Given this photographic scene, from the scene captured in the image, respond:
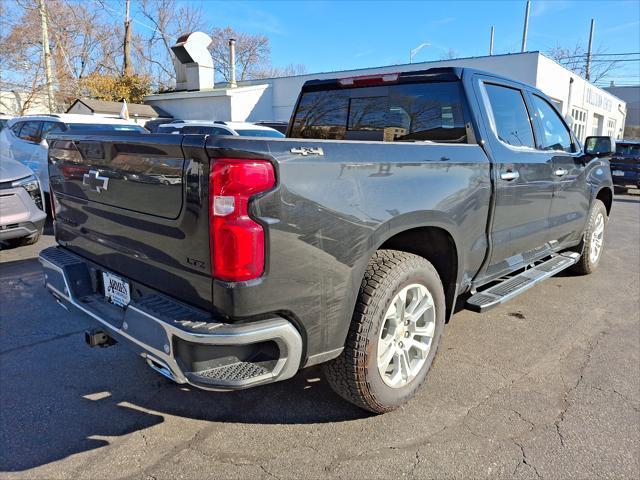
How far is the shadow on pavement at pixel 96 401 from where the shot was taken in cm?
265

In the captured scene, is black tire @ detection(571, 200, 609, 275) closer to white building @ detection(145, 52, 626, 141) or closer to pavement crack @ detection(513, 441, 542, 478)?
pavement crack @ detection(513, 441, 542, 478)

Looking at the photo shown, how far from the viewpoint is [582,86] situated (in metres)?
24.7

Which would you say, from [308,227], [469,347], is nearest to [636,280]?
[469,347]

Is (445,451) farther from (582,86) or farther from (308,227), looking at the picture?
(582,86)

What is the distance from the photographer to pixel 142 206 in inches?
94.7

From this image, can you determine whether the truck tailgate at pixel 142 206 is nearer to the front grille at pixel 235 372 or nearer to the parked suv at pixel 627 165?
the front grille at pixel 235 372

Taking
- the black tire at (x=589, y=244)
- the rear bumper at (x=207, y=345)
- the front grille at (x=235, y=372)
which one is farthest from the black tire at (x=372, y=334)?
the black tire at (x=589, y=244)

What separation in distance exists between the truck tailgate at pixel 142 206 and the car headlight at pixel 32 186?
355 cm

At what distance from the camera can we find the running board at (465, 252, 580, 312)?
11.2 ft

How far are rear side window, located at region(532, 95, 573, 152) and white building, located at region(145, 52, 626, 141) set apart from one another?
1415cm

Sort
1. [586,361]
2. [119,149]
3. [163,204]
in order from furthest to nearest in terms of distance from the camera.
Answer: [586,361] < [119,149] < [163,204]

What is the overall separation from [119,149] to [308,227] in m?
1.09

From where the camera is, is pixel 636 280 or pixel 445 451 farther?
pixel 636 280

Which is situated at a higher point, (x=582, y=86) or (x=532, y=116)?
(x=582, y=86)
